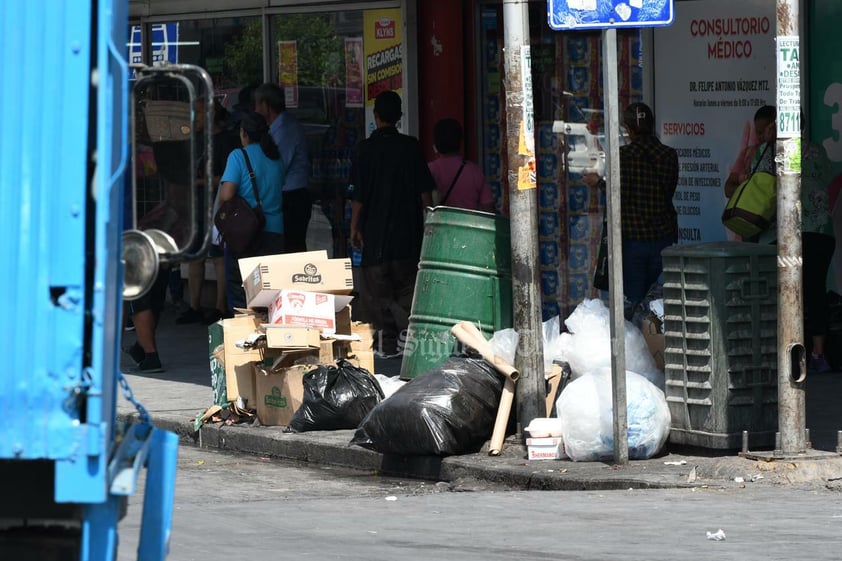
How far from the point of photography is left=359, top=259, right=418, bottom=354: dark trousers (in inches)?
500

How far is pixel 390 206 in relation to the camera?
12438mm

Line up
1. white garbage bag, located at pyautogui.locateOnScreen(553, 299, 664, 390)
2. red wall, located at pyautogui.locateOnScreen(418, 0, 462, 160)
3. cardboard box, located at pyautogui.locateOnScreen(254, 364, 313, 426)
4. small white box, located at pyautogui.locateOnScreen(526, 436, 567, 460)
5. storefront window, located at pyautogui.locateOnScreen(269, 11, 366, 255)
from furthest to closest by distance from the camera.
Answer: storefront window, located at pyautogui.locateOnScreen(269, 11, 366, 255) → red wall, located at pyautogui.locateOnScreen(418, 0, 462, 160) → cardboard box, located at pyautogui.locateOnScreen(254, 364, 313, 426) → white garbage bag, located at pyautogui.locateOnScreen(553, 299, 664, 390) → small white box, located at pyautogui.locateOnScreen(526, 436, 567, 460)

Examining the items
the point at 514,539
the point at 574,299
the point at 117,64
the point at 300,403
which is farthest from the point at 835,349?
the point at 117,64

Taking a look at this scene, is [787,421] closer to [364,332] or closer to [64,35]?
[364,332]

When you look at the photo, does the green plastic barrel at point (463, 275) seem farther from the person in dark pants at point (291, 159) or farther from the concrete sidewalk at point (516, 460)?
the person in dark pants at point (291, 159)

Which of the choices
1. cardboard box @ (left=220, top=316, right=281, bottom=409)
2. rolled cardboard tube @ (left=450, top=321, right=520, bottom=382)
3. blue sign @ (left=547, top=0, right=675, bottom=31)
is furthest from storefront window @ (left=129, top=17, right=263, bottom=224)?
blue sign @ (left=547, top=0, right=675, bottom=31)

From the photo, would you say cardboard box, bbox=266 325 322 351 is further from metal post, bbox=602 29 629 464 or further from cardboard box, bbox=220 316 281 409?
metal post, bbox=602 29 629 464

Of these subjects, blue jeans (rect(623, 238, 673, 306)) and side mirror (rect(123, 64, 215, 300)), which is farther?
blue jeans (rect(623, 238, 673, 306))

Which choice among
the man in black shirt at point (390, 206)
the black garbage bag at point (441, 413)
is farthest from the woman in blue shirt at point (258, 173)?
the black garbage bag at point (441, 413)

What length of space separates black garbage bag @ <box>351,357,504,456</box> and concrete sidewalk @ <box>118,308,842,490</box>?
10 cm

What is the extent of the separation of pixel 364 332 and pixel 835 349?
11.1ft

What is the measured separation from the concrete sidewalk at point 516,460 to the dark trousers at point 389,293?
0.56m

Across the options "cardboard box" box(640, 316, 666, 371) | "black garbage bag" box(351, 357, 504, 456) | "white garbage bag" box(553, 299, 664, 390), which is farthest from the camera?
"cardboard box" box(640, 316, 666, 371)

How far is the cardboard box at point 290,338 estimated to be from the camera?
32.5ft
